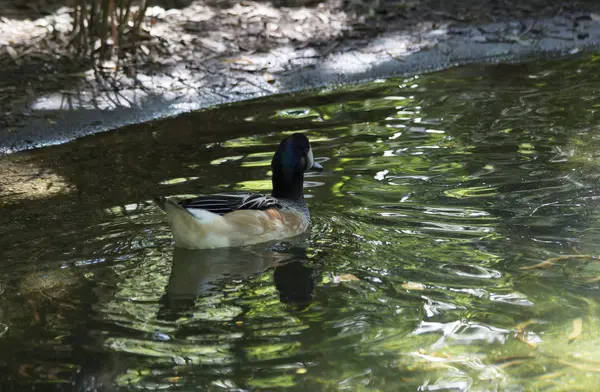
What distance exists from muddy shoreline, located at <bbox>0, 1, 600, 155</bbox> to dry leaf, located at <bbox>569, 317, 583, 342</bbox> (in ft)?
20.3

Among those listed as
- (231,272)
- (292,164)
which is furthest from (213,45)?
(231,272)

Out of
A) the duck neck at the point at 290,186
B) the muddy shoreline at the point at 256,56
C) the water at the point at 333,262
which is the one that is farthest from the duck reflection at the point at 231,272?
the muddy shoreline at the point at 256,56

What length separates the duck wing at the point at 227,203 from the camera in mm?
6449

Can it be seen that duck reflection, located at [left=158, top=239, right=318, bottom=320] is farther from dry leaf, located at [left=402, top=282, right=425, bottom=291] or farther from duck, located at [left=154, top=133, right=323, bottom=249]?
dry leaf, located at [left=402, top=282, right=425, bottom=291]

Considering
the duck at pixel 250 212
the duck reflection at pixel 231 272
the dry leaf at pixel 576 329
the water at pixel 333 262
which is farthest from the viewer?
the duck at pixel 250 212

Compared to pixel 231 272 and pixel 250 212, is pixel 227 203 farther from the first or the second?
pixel 231 272

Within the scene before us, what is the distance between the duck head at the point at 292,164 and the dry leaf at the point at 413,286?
5.88 feet

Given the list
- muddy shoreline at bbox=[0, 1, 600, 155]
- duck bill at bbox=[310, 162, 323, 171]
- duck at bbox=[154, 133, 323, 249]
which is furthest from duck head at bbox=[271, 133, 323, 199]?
muddy shoreline at bbox=[0, 1, 600, 155]

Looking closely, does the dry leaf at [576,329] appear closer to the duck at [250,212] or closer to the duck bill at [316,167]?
the duck at [250,212]

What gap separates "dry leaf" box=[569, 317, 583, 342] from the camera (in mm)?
4922

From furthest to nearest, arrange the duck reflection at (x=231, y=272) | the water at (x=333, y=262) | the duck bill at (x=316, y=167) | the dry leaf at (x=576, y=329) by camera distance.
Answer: the duck bill at (x=316, y=167), the duck reflection at (x=231, y=272), the dry leaf at (x=576, y=329), the water at (x=333, y=262)

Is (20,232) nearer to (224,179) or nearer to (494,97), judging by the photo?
(224,179)

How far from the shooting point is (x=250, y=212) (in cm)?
672

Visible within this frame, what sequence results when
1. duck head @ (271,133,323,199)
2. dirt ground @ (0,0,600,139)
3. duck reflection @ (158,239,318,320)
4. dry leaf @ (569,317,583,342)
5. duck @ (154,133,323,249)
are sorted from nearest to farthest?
dry leaf @ (569,317,583,342)
duck reflection @ (158,239,318,320)
duck @ (154,133,323,249)
duck head @ (271,133,323,199)
dirt ground @ (0,0,600,139)
